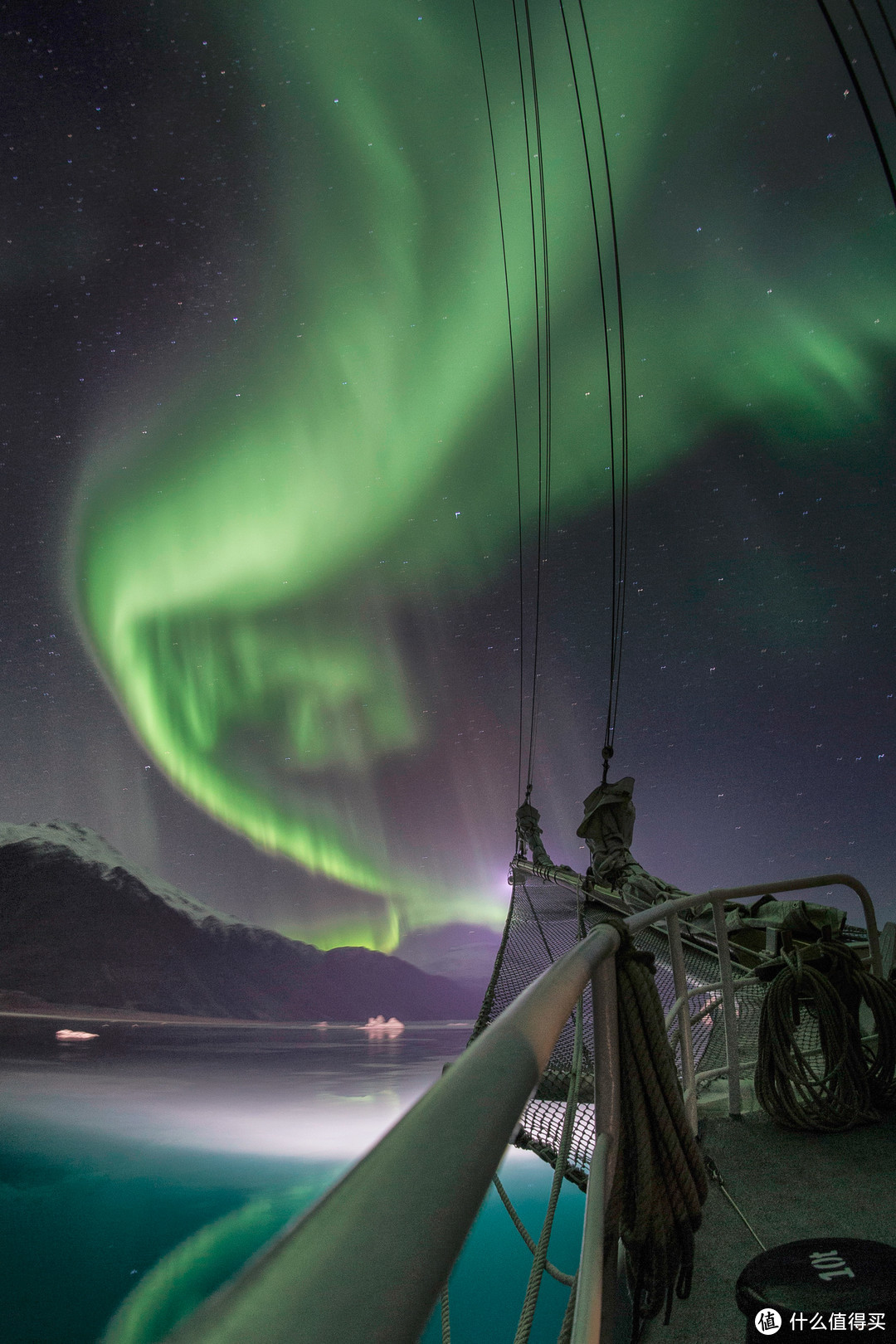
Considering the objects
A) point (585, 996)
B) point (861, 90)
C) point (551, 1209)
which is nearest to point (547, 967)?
point (551, 1209)

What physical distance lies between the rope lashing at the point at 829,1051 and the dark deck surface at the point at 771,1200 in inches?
2.9

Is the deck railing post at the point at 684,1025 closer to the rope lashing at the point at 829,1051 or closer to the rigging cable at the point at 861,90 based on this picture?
the rope lashing at the point at 829,1051

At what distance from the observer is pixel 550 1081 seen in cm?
460

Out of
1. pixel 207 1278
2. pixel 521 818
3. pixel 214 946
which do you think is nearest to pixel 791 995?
pixel 521 818

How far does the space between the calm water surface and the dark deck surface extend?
9.89 meters

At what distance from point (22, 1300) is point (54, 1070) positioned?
65.2m

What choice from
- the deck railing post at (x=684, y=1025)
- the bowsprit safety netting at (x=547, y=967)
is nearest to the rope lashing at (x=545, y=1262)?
the bowsprit safety netting at (x=547, y=967)

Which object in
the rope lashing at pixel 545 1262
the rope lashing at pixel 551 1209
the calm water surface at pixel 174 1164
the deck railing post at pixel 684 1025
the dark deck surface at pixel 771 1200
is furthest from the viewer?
the calm water surface at pixel 174 1164

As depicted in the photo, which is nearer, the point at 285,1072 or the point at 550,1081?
the point at 550,1081

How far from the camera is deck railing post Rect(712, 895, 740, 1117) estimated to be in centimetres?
298

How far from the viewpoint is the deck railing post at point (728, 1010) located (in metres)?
2.98

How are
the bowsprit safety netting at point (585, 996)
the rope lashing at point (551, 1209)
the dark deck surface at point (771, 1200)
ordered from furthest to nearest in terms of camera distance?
1. the bowsprit safety netting at point (585, 996)
2. the dark deck surface at point (771, 1200)
3. the rope lashing at point (551, 1209)

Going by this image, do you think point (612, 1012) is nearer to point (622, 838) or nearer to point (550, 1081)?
point (550, 1081)

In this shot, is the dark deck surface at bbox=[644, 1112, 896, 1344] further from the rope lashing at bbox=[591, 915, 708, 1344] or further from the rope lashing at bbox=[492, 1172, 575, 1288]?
the rope lashing at bbox=[591, 915, 708, 1344]
